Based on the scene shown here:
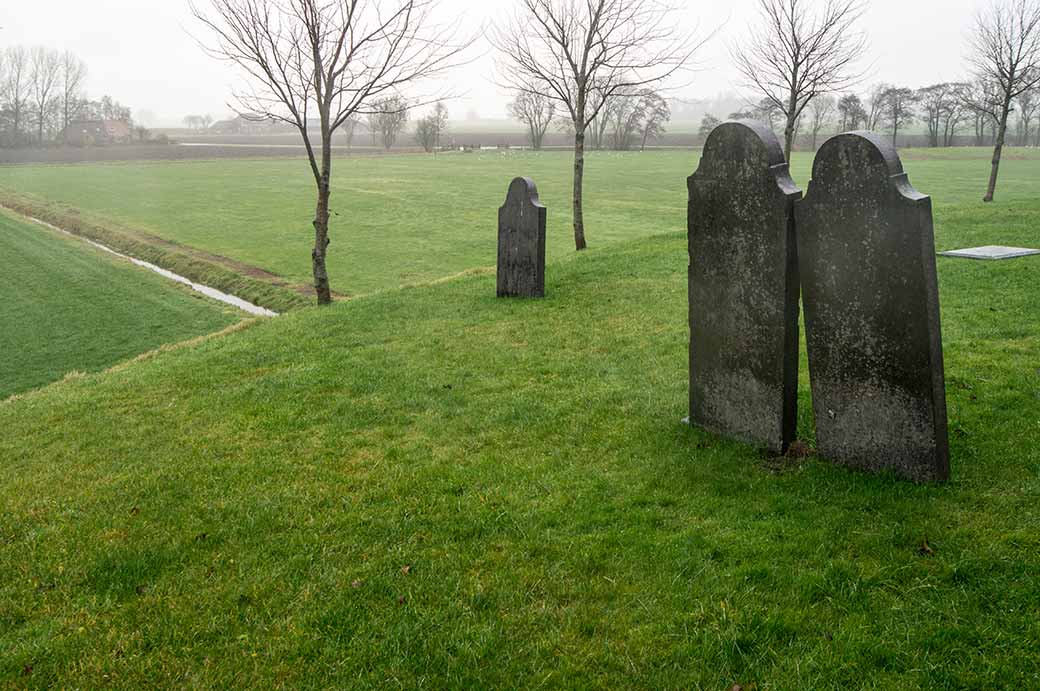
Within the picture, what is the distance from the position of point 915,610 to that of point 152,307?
72.1ft

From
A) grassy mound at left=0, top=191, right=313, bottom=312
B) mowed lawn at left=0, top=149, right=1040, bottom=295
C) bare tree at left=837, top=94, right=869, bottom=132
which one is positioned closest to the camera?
grassy mound at left=0, top=191, right=313, bottom=312

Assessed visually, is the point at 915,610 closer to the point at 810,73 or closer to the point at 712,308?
the point at 712,308

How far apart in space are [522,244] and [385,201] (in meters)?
33.6

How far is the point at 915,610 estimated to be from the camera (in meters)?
4.20

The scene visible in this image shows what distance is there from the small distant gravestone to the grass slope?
499 cm

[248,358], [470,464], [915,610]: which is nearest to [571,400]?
[470,464]

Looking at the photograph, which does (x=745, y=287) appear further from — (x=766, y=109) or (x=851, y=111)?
(x=851, y=111)

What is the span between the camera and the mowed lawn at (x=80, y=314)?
55.0ft

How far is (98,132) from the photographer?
114m

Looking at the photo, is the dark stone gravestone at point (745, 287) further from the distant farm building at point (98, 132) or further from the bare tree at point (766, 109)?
the distant farm building at point (98, 132)

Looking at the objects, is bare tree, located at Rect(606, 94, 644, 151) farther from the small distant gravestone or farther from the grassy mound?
the small distant gravestone

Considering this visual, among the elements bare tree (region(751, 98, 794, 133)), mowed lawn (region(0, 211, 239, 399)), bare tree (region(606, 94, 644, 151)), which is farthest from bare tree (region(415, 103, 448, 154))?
mowed lawn (region(0, 211, 239, 399))

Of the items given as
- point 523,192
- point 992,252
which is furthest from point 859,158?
point 992,252

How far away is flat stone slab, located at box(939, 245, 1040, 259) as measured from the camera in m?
13.6
